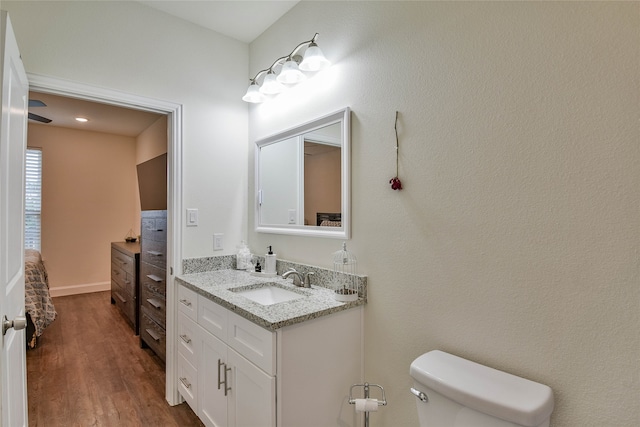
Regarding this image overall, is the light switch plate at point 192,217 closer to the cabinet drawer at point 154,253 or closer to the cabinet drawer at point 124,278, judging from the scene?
the cabinet drawer at point 154,253

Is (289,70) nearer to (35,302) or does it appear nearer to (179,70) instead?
(179,70)

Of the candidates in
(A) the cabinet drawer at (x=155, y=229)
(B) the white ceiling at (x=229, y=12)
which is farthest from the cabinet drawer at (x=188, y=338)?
(B) the white ceiling at (x=229, y=12)

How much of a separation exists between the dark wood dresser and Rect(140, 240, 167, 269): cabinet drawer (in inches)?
13.7

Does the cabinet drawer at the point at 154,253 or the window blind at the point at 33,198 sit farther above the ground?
the window blind at the point at 33,198

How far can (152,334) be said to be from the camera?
2.78 meters

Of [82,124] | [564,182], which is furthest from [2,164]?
[82,124]

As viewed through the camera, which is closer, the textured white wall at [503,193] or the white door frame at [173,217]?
the textured white wall at [503,193]

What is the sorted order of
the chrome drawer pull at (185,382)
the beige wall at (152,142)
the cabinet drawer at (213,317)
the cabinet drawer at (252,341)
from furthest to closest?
the beige wall at (152,142), the chrome drawer pull at (185,382), the cabinet drawer at (213,317), the cabinet drawer at (252,341)

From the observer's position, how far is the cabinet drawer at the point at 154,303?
2574 mm

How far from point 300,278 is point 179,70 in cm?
156

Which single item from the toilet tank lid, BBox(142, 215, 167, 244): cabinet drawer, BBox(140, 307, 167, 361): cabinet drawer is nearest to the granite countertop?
the toilet tank lid

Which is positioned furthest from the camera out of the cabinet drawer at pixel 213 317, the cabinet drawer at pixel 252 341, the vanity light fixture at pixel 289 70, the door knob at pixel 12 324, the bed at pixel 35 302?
the bed at pixel 35 302

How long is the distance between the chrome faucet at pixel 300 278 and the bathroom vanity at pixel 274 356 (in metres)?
0.04

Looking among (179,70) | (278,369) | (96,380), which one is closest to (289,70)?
(179,70)
